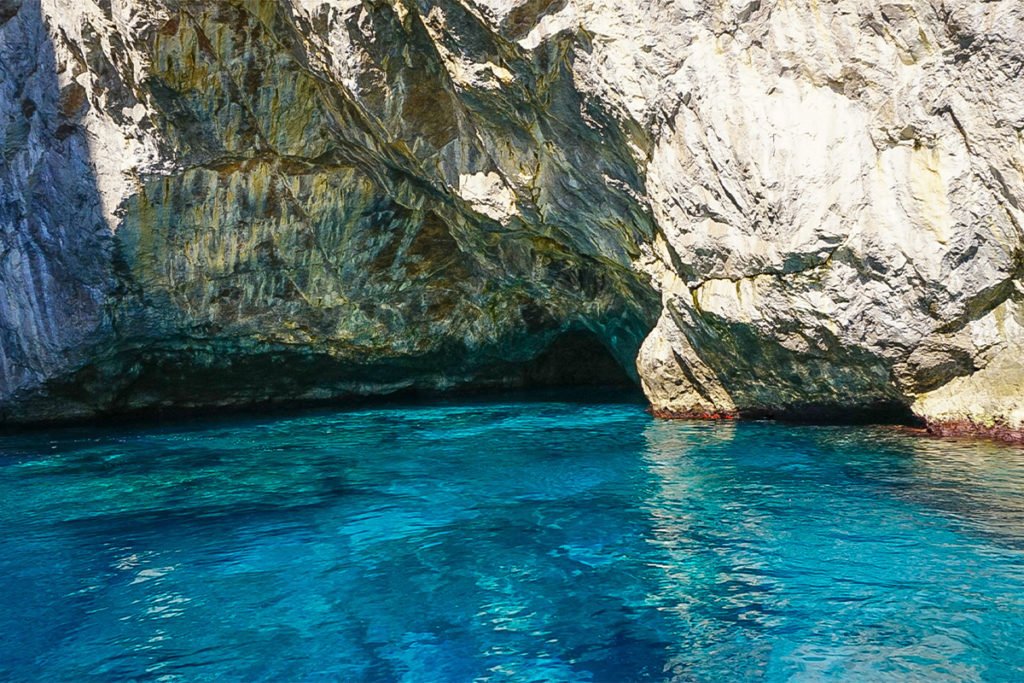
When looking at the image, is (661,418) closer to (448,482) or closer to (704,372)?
(704,372)

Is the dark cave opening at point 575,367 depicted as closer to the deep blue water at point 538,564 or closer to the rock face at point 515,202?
the rock face at point 515,202

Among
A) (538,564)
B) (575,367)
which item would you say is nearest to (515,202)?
(575,367)

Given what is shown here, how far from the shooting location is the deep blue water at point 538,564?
579 centimetres

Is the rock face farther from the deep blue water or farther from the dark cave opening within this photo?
the deep blue water

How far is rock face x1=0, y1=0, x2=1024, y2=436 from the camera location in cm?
1034

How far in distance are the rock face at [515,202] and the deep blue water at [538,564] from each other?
158 centimetres

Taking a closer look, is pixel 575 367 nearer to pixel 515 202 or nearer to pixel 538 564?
pixel 515 202

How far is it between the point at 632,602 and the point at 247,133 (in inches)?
439

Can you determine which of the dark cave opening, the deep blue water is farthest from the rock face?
the deep blue water

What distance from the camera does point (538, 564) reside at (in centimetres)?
748

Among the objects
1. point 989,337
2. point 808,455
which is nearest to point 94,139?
point 808,455

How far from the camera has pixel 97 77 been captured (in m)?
14.9

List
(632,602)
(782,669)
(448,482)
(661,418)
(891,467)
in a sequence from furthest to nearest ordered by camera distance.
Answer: (661,418) < (448,482) < (891,467) < (632,602) < (782,669)

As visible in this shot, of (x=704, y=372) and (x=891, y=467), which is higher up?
(x=704, y=372)
